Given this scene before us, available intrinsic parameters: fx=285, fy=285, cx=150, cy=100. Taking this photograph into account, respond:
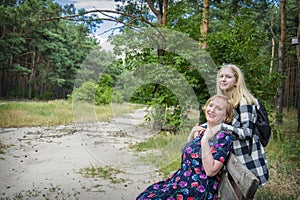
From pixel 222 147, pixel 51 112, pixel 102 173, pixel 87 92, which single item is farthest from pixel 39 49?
pixel 222 147

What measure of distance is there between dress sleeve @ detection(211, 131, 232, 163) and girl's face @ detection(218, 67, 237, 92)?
0.32 meters

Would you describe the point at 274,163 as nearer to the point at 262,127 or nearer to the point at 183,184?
the point at 262,127

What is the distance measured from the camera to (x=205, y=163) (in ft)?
4.26

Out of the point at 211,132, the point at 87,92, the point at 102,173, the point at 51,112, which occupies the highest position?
the point at 87,92

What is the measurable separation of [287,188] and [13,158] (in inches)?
119

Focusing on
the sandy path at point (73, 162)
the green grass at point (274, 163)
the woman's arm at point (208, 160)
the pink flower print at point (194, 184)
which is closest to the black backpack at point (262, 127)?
the woman's arm at point (208, 160)

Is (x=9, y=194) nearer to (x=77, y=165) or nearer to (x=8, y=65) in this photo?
(x=77, y=165)

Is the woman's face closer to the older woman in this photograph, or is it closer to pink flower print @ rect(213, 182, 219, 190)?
the older woman

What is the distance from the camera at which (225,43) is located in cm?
381

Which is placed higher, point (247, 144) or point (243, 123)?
point (243, 123)

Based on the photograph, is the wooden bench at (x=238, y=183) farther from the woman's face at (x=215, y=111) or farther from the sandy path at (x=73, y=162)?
the sandy path at (x=73, y=162)

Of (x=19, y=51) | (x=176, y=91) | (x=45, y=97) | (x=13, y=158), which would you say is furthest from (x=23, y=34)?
(x=176, y=91)

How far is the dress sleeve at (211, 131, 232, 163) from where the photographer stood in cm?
132

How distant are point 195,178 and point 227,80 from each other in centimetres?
57
